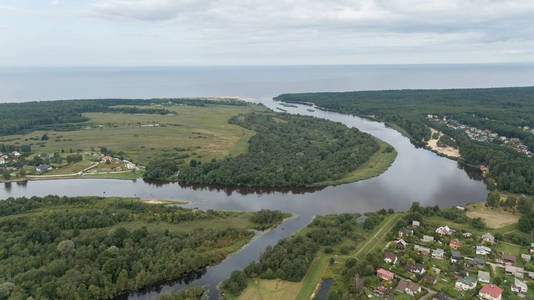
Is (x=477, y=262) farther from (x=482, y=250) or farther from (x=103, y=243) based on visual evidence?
(x=103, y=243)

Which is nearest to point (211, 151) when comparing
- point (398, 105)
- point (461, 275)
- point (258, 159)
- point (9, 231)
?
point (258, 159)

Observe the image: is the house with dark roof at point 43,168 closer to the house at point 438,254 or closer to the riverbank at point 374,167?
the riverbank at point 374,167

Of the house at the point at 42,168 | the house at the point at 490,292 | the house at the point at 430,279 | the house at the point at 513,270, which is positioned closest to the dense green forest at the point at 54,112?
the house at the point at 42,168

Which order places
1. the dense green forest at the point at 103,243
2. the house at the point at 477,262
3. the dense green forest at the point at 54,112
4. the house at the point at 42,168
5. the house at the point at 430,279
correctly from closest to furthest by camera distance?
the dense green forest at the point at 103,243 → the house at the point at 430,279 → the house at the point at 477,262 → the house at the point at 42,168 → the dense green forest at the point at 54,112

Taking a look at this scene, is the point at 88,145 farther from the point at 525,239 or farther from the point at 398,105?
the point at 398,105

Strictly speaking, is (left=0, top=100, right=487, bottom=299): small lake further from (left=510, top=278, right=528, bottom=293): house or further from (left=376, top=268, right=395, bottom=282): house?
(left=510, top=278, right=528, bottom=293): house
